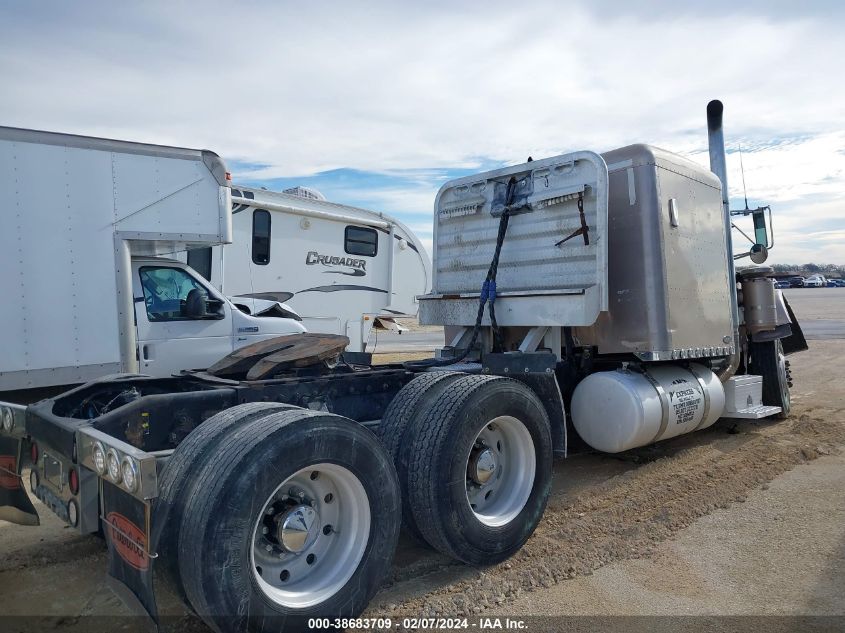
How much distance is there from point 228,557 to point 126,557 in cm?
46

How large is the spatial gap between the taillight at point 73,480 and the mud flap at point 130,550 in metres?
0.28

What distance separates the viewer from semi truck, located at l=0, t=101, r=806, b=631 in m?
2.89

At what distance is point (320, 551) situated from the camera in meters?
3.34

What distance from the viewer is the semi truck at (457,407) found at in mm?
2887

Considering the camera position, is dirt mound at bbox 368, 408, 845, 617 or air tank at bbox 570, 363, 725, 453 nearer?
dirt mound at bbox 368, 408, 845, 617

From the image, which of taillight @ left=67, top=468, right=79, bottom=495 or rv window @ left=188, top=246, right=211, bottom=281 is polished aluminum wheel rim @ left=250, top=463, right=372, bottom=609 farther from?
rv window @ left=188, top=246, right=211, bottom=281

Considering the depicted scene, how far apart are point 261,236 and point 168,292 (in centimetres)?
287

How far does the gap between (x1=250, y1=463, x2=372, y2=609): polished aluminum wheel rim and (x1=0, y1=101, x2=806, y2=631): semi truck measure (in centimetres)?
1

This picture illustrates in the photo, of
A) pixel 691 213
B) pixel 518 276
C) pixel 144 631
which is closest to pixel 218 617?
pixel 144 631

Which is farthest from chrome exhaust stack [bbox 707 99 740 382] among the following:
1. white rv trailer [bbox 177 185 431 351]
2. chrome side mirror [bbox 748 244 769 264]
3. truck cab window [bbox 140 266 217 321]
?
truck cab window [bbox 140 266 217 321]

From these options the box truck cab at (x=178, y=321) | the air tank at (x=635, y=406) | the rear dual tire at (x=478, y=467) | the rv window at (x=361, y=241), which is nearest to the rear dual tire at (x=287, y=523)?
the rear dual tire at (x=478, y=467)

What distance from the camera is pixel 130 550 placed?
2828 mm

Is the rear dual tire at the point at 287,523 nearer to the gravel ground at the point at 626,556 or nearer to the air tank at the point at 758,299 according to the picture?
the gravel ground at the point at 626,556

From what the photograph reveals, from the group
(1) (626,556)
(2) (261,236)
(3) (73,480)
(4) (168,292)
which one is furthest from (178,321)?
(1) (626,556)
